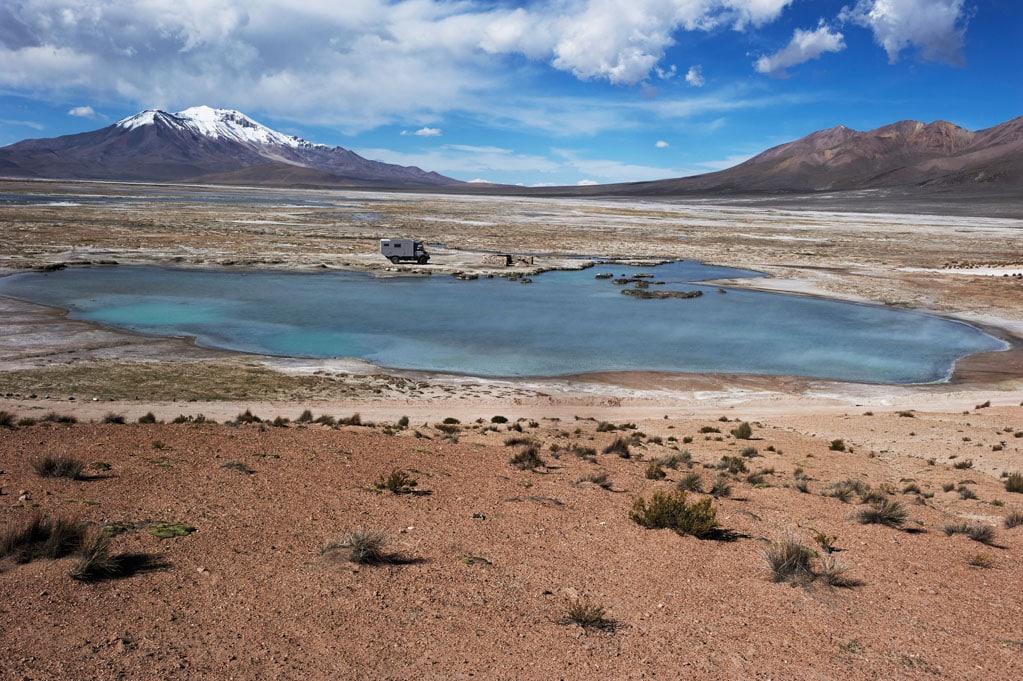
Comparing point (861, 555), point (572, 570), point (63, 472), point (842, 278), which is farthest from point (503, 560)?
point (842, 278)

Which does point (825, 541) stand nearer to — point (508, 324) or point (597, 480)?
point (597, 480)

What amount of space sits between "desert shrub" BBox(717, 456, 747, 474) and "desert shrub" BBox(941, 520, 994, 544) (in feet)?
12.3

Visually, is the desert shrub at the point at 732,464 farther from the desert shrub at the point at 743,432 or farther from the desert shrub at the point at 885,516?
the desert shrub at the point at 885,516

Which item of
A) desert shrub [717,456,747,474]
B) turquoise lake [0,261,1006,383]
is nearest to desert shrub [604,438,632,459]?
desert shrub [717,456,747,474]

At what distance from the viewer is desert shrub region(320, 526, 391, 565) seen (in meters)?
7.91

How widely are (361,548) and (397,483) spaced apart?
280 cm

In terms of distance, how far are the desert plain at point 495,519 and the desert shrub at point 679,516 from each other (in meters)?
Result: 0.17

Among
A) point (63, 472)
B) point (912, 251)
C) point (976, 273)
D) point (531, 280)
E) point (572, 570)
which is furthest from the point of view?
point (912, 251)

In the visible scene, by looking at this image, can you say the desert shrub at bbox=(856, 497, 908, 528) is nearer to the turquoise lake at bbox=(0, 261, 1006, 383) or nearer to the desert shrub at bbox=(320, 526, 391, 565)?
the desert shrub at bbox=(320, 526, 391, 565)

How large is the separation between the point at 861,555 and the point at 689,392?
12783 mm

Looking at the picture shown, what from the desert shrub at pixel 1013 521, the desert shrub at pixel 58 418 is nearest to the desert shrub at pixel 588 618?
the desert shrub at pixel 1013 521

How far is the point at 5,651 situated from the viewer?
18.7ft

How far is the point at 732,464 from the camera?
13.9 m

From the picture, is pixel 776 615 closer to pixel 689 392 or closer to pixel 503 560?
pixel 503 560
